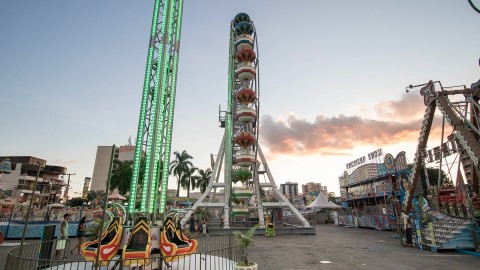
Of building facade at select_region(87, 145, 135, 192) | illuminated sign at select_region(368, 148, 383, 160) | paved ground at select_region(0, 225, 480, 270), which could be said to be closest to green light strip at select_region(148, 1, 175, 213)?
paved ground at select_region(0, 225, 480, 270)

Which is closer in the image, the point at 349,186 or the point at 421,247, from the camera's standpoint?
the point at 421,247

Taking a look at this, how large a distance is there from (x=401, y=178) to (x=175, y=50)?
27178mm

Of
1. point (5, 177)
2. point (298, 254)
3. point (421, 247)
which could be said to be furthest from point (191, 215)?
point (5, 177)

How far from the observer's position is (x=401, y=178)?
2853 cm

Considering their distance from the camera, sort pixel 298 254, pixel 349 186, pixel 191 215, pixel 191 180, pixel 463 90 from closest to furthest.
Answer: pixel 298 254 → pixel 463 90 → pixel 191 215 → pixel 349 186 → pixel 191 180

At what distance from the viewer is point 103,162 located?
116375 mm

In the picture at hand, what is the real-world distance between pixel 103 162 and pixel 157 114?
4713 inches

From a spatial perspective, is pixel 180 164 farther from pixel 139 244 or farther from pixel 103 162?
pixel 103 162

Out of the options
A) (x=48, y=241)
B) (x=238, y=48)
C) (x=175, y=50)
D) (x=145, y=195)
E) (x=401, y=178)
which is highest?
(x=238, y=48)

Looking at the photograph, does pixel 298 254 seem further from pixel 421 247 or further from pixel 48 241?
pixel 48 241

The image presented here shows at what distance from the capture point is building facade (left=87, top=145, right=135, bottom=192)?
108431 millimetres

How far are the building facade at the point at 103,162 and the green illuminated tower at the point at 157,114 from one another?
103 m

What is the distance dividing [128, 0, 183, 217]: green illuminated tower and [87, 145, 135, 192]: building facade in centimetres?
10253

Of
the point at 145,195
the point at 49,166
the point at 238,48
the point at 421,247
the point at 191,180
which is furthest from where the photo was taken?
the point at 49,166
